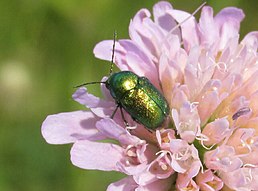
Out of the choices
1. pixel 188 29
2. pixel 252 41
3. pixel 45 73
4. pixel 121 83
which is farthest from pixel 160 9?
pixel 45 73

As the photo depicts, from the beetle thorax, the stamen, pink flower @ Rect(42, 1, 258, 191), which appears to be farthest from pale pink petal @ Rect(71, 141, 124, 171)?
the stamen

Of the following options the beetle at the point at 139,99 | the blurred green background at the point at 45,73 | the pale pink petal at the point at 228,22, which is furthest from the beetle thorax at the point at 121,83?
the blurred green background at the point at 45,73

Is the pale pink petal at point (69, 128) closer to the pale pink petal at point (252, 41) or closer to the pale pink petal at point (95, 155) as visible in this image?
the pale pink petal at point (95, 155)

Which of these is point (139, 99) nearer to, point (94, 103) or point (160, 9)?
point (94, 103)

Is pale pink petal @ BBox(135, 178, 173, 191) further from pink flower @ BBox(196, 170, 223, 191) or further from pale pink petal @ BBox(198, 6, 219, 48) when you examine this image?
pale pink petal @ BBox(198, 6, 219, 48)

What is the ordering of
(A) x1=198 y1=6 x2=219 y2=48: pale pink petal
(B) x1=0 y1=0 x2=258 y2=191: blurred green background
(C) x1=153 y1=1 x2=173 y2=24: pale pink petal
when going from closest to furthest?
(A) x1=198 y1=6 x2=219 y2=48: pale pink petal → (C) x1=153 y1=1 x2=173 y2=24: pale pink petal → (B) x1=0 y1=0 x2=258 y2=191: blurred green background

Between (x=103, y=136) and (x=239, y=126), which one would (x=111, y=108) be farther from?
(x=239, y=126)
